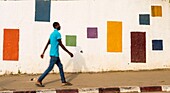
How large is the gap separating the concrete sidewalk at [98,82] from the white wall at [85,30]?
1.06 feet

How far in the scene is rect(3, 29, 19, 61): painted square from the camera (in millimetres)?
10828

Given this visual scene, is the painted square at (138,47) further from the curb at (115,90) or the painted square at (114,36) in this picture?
the curb at (115,90)

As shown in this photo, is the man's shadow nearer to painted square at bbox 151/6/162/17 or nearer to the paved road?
the paved road

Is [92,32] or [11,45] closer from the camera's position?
[11,45]

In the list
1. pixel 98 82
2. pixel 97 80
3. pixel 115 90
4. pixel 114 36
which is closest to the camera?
pixel 115 90

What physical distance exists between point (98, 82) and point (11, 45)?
303 centimetres

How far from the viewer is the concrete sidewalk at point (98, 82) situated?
8.41 m

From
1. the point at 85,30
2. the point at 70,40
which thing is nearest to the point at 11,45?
the point at 70,40

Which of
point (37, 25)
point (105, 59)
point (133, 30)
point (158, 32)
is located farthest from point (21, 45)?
point (158, 32)

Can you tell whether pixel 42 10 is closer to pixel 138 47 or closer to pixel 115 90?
pixel 138 47

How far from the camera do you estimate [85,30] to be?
1119cm

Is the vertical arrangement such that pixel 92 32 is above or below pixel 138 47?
above

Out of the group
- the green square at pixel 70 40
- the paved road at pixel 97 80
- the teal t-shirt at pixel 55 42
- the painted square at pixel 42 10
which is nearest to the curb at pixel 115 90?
the paved road at pixel 97 80

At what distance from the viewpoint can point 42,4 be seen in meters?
11.1
